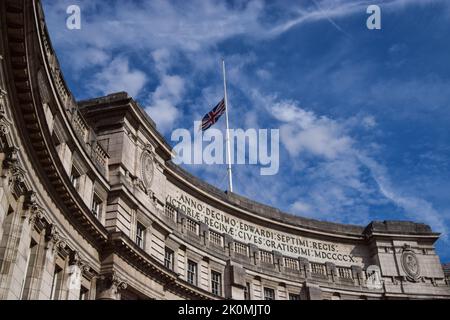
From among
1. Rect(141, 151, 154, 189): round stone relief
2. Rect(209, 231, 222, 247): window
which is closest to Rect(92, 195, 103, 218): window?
Rect(141, 151, 154, 189): round stone relief

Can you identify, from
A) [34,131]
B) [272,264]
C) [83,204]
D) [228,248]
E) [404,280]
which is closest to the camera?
[34,131]

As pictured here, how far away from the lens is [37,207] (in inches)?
790

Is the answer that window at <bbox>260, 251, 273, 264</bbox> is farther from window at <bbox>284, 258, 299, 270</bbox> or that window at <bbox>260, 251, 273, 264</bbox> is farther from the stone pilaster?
the stone pilaster

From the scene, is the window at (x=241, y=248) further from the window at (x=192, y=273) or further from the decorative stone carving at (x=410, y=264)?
the decorative stone carving at (x=410, y=264)

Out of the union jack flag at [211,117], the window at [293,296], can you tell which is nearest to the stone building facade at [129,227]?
the window at [293,296]

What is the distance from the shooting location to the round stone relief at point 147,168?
104 ft

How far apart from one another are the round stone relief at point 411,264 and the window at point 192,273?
2137cm

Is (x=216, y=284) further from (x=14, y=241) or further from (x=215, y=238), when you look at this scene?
(x=14, y=241)

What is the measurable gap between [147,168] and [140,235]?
4.43 metres

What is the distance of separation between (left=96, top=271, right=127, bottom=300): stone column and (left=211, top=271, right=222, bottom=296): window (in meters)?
11.1
